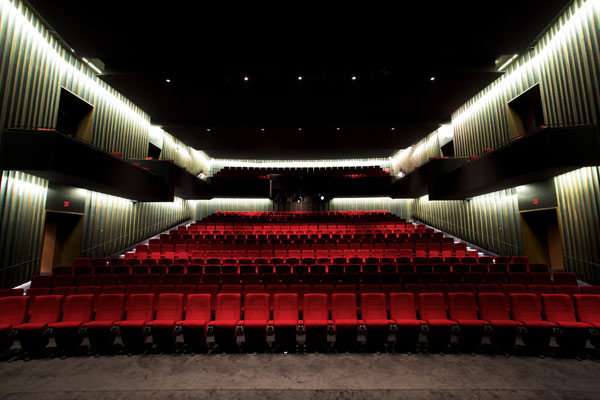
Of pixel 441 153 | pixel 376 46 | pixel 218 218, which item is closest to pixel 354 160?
pixel 441 153

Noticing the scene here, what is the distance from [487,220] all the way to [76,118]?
11.9 meters

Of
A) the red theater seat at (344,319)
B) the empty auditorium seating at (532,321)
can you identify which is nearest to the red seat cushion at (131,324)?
the red theater seat at (344,319)

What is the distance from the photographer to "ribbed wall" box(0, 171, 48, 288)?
520cm

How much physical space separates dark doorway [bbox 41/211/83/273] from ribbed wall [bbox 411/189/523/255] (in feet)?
35.8

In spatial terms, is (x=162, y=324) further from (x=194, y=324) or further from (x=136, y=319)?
(x=136, y=319)

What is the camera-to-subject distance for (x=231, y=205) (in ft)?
49.3

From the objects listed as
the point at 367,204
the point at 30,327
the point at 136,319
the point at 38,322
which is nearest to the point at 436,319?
the point at 136,319

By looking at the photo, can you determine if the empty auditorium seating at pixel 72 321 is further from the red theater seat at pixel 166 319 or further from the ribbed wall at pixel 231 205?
the ribbed wall at pixel 231 205

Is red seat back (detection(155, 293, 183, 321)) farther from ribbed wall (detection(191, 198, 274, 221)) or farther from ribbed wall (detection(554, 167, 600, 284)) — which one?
ribbed wall (detection(191, 198, 274, 221))

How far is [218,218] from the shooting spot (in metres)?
12.1

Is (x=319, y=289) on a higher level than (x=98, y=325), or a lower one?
higher

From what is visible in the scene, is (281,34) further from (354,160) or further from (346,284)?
(354,160)

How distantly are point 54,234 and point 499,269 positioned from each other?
399 inches

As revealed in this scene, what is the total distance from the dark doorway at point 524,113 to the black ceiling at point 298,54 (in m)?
0.96
